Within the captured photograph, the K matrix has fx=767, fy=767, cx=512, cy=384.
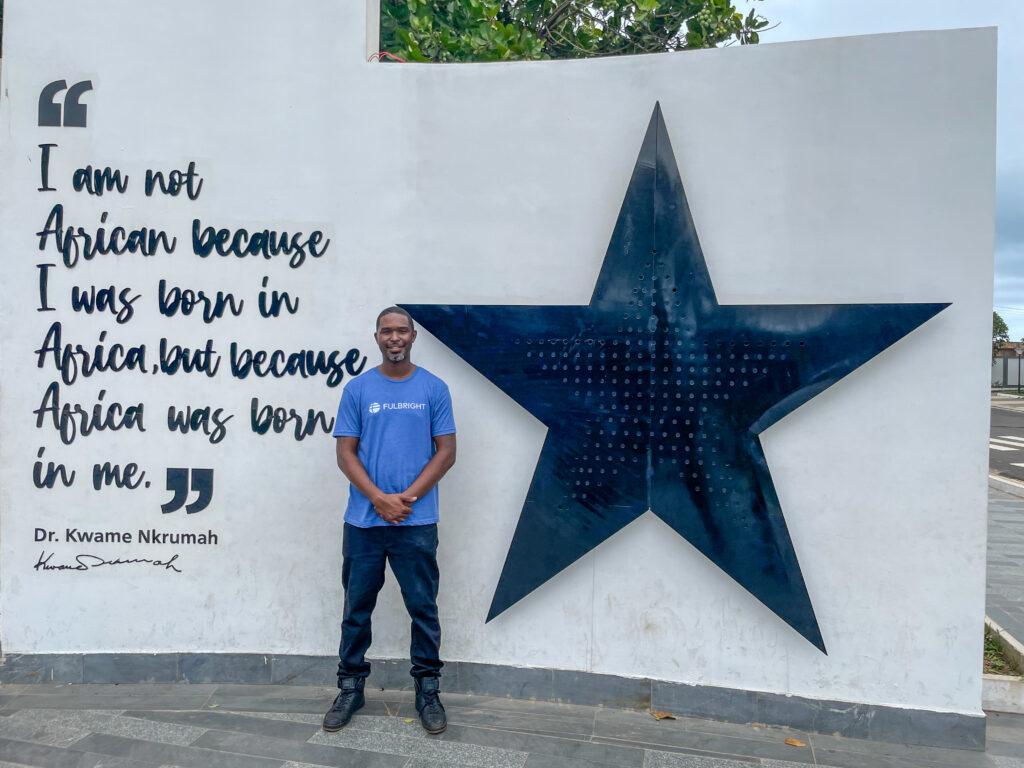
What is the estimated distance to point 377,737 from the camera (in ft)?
10.7

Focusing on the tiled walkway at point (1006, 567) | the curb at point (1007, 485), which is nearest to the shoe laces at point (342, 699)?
the tiled walkway at point (1006, 567)

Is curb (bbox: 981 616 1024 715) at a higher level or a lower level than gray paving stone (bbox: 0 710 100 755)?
higher

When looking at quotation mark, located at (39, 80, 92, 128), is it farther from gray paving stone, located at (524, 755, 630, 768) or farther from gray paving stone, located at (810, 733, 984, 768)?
gray paving stone, located at (810, 733, 984, 768)

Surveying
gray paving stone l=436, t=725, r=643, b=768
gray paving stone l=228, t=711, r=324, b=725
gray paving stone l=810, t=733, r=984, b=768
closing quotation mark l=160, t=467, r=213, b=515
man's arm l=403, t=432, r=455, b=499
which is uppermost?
man's arm l=403, t=432, r=455, b=499

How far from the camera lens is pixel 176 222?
384 cm

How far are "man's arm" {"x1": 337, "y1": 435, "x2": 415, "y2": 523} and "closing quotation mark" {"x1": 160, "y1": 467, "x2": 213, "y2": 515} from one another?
92cm

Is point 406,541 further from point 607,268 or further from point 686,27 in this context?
point 686,27

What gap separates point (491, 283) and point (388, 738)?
2079 millimetres

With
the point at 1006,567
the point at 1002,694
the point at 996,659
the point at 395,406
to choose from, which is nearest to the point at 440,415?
the point at 395,406

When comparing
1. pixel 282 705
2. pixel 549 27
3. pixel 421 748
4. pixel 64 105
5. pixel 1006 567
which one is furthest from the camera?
pixel 549 27

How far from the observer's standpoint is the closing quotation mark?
3.85 meters

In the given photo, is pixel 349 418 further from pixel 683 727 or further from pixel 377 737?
pixel 683 727

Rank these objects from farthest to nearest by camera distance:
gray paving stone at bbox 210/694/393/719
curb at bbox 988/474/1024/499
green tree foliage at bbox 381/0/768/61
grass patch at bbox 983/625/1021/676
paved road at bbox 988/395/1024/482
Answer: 1. paved road at bbox 988/395/1024/482
2. curb at bbox 988/474/1024/499
3. green tree foliage at bbox 381/0/768/61
4. grass patch at bbox 983/625/1021/676
5. gray paving stone at bbox 210/694/393/719
